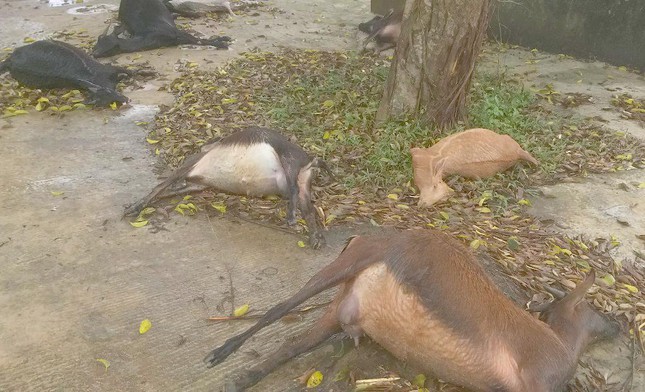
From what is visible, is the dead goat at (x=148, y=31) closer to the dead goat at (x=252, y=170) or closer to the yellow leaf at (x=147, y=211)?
the dead goat at (x=252, y=170)

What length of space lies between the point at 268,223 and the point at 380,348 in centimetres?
128

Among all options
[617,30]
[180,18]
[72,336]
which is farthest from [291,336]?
[180,18]

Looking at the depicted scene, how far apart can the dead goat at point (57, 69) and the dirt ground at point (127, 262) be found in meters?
0.42

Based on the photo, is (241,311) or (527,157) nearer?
(241,311)

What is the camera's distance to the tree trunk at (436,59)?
14.5ft

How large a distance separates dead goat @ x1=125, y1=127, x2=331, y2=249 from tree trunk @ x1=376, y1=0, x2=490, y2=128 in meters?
1.23

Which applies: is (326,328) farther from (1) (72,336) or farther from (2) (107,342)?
→ (1) (72,336)

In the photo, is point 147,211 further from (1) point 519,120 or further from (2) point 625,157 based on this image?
(2) point 625,157

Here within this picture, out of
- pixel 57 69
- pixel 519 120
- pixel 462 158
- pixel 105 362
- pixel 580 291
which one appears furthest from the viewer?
pixel 57 69

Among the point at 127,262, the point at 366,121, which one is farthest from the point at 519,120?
the point at 127,262

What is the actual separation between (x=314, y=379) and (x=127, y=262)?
1.35 meters

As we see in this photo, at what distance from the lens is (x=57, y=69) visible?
5469mm

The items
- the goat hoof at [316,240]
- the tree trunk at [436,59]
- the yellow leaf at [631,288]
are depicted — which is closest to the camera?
the yellow leaf at [631,288]

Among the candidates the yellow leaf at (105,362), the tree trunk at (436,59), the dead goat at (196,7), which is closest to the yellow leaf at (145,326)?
the yellow leaf at (105,362)
